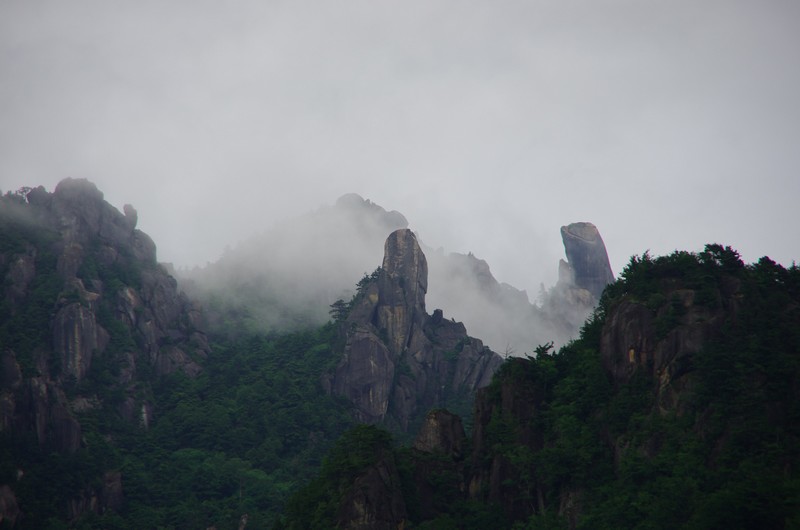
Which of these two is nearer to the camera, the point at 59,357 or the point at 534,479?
the point at 534,479

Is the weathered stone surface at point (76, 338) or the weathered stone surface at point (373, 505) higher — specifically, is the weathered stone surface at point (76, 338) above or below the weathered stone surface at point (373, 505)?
above

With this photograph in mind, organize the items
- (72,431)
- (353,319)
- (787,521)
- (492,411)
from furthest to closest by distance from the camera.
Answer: (353,319), (72,431), (492,411), (787,521)

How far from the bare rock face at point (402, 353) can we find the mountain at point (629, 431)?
53542mm

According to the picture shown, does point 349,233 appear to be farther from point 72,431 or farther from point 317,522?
point 317,522

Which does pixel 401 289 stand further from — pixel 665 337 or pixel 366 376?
pixel 665 337

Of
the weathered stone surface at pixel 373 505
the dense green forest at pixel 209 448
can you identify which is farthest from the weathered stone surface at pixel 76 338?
the weathered stone surface at pixel 373 505

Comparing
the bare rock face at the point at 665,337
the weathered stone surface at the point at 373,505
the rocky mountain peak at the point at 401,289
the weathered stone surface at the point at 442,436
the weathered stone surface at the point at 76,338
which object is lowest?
the weathered stone surface at the point at 373,505

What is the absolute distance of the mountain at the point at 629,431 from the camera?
61881 mm

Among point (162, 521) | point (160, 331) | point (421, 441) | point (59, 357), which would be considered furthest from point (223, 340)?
point (421, 441)

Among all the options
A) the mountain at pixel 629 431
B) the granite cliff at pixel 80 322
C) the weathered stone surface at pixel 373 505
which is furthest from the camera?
the granite cliff at pixel 80 322

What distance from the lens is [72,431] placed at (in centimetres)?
11562

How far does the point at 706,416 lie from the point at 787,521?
16465 mm

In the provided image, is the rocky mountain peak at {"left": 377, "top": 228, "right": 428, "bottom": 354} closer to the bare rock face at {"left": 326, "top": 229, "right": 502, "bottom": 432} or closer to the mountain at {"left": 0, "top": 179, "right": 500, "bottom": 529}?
the bare rock face at {"left": 326, "top": 229, "right": 502, "bottom": 432}

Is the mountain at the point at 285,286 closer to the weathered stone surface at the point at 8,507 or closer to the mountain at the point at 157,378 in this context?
the mountain at the point at 157,378
